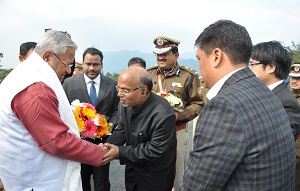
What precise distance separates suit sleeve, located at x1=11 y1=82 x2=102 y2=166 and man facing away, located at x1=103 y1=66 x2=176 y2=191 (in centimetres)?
74

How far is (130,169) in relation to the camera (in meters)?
3.04

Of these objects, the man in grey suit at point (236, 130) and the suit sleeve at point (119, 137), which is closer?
the man in grey suit at point (236, 130)

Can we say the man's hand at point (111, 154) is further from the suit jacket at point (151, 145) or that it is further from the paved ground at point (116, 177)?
the paved ground at point (116, 177)

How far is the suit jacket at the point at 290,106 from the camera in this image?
8.48 feet

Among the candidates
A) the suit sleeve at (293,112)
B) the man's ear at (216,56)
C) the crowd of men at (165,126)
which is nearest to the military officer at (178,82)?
the crowd of men at (165,126)

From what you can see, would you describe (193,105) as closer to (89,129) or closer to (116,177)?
(89,129)

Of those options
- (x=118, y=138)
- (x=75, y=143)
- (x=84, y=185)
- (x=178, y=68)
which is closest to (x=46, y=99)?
(x=75, y=143)

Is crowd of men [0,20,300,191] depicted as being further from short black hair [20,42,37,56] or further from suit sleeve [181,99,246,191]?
short black hair [20,42,37,56]

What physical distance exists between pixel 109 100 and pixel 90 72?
565 mm

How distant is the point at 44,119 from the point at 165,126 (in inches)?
46.3

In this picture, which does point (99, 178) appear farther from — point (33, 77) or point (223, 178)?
point (223, 178)

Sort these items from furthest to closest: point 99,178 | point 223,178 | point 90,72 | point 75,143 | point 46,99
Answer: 1. point 90,72
2. point 99,178
3. point 75,143
4. point 46,99
5. point 223,178

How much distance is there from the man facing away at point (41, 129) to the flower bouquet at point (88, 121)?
67cm

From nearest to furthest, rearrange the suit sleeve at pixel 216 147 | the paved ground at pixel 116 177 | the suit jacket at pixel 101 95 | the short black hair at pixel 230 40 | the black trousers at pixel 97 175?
1. the suit sleeve at pixel 216 147
2. the short black hair at pixel 230 40
3. the black trousers at pixel 97 175
4. the suit jacket at pixel 101 95
5. the paved ground at pixel 116 177
